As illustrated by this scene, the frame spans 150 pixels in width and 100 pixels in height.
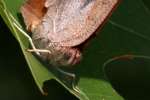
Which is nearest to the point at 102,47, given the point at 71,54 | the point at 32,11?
the point at 71,54

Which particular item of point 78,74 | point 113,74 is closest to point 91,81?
point 78,74

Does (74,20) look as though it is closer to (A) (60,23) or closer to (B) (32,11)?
(A) (60,23)

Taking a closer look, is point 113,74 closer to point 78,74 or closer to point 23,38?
point 78,74

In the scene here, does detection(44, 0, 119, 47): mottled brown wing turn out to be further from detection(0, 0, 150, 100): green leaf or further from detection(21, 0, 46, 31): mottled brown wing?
detection(0, 0, 150, 100): green leaf

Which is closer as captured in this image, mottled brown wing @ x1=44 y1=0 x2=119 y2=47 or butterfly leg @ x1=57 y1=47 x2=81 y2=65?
mottled brown wing @ x1=44 y1=0 x2=119 y2=47

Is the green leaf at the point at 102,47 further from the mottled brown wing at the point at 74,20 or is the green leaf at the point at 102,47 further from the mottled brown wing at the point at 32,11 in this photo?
the mottled brown wing at the point at 74,20

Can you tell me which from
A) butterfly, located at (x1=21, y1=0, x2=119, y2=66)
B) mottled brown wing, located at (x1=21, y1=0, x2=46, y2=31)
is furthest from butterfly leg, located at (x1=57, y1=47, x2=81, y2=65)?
mottled brown wing, located at (x1=21, y1=0, x2=46, y2=31)

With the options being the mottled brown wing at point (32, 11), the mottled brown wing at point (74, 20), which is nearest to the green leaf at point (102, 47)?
the mottled brown wing at point (32, 11)
